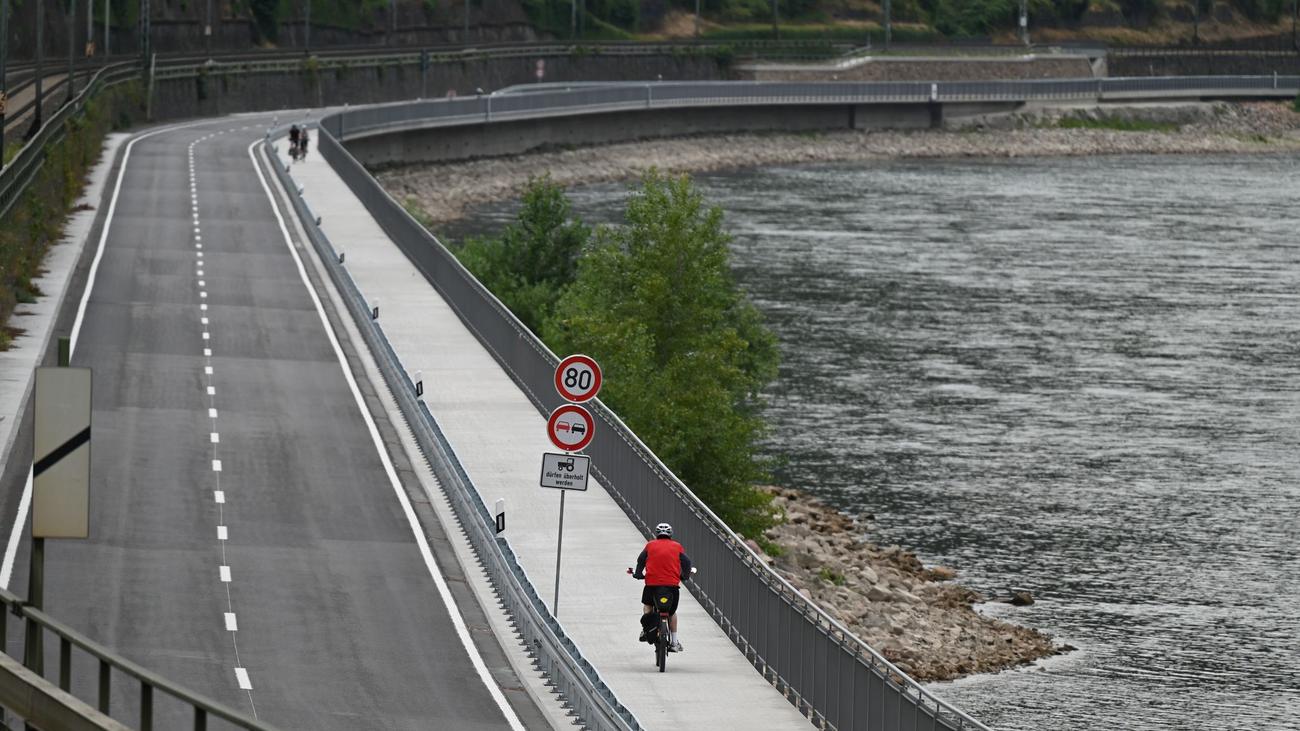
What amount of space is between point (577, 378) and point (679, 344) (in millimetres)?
20170

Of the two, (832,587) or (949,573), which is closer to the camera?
(832,587)

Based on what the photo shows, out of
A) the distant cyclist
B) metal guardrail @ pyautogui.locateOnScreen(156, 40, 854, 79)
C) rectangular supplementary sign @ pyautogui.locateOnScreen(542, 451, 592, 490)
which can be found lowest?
the distant cyclist

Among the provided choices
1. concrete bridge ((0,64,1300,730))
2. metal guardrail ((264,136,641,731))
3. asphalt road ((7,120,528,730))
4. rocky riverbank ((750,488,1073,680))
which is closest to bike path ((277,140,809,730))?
concrete bridge ((0,64,1300,730))

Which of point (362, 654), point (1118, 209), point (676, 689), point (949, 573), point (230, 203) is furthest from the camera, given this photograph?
point (1118, 209)

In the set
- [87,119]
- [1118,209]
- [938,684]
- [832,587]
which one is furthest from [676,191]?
[1118,209]

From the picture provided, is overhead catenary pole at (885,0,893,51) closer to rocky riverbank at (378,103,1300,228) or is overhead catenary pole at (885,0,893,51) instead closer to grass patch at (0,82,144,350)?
rocky riverbank at (378,103,1300,228)

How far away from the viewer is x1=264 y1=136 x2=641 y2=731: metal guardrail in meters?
20.6

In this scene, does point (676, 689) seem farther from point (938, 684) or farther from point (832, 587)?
point (832, 587)

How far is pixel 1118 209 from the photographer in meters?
106

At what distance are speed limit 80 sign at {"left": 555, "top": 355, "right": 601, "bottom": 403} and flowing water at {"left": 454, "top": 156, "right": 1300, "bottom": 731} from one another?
925 centimetres

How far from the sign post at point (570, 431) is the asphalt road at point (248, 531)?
6.99 ft

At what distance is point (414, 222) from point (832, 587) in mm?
21945

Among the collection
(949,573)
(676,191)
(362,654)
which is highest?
(676,191)

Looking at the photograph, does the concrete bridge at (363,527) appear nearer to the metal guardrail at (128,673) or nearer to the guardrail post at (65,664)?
the metal guardrail at (128,673)
